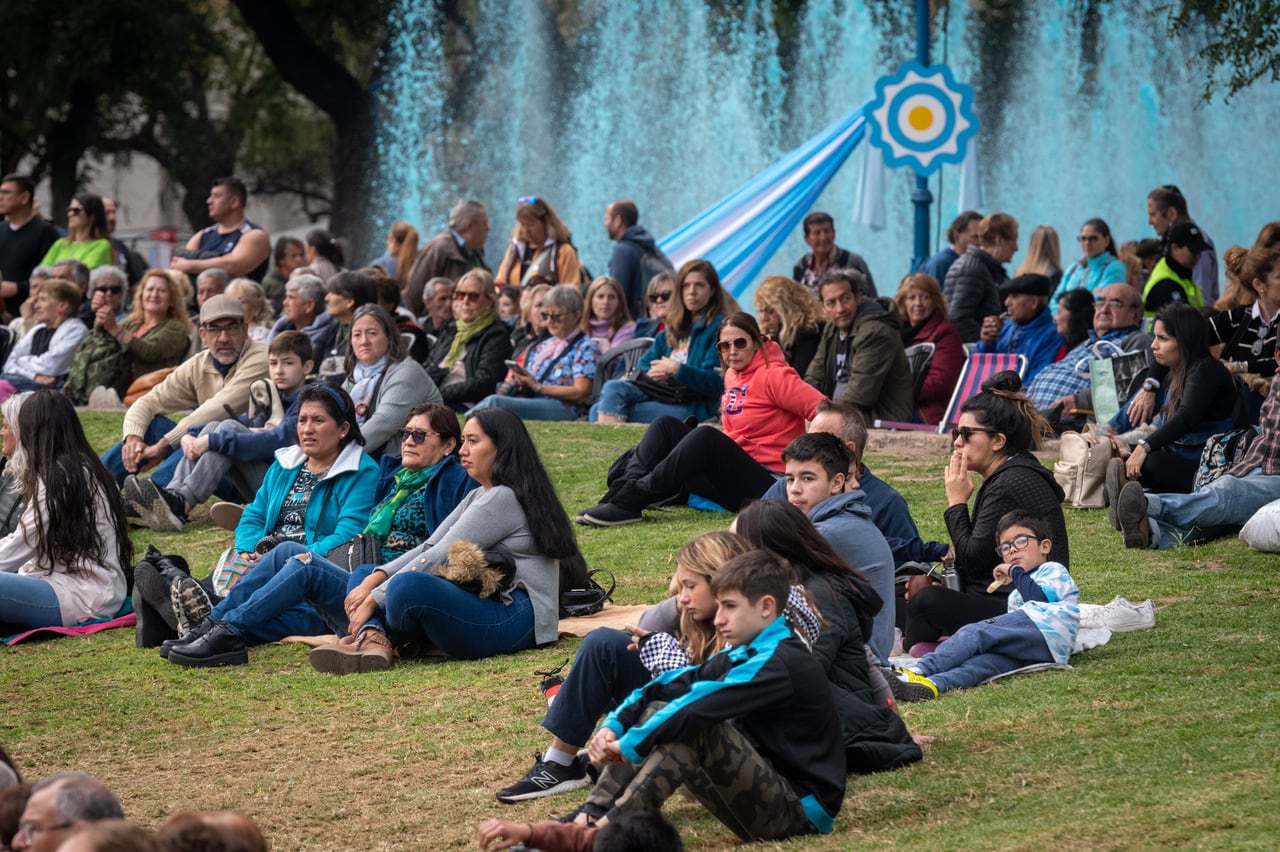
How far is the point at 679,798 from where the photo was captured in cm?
589

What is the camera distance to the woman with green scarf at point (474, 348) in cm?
1384

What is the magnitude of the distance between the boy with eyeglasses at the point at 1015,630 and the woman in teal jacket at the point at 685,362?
5020 mm

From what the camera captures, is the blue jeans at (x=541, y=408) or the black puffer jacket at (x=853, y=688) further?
the blue jeans at (x=541, y=408)

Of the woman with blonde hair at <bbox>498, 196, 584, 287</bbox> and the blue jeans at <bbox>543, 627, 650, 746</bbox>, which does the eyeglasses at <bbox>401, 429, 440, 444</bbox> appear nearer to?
the blue jeans at <bbox>543, 627, 650, 746</bbox>

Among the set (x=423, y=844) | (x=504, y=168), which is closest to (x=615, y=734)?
(x=423, y=844)

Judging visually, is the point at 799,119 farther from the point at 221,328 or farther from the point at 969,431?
the point at 969,431

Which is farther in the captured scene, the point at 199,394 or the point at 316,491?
the point at 199,394

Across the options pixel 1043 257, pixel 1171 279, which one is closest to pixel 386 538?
pixel 1171 279

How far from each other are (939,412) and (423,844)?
28.0ft

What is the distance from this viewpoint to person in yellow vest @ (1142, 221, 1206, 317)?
1341 centimetres

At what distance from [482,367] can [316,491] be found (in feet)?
16.4

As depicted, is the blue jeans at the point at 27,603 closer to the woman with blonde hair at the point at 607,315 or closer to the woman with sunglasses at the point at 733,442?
the woman with sunglasses at the point at 733,442

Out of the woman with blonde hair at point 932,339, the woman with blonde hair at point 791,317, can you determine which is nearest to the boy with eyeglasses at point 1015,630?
the woman with blonde hair at point 791,317

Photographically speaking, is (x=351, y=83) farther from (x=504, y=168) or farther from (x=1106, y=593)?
(x=1106, y=593)
